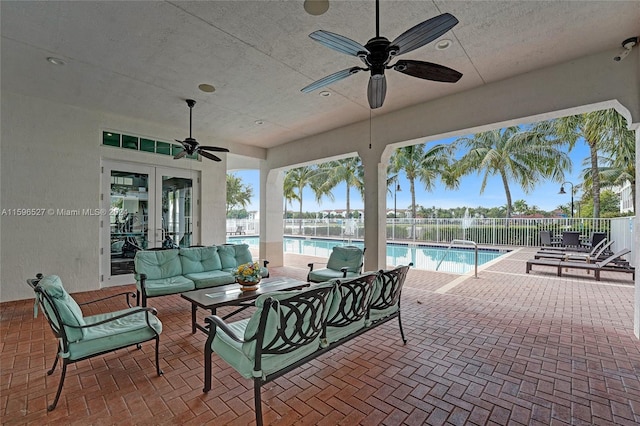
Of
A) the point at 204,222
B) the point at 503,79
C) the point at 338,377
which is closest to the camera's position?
the point at 338,377

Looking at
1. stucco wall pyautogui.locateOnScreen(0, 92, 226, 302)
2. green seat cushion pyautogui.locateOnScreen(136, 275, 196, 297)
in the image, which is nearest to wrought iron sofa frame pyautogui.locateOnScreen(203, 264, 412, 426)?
green seat cushion pyautogui.locateOnScreen(136, 275, 196, 297)

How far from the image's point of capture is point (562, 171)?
Answer: 13.1 meters

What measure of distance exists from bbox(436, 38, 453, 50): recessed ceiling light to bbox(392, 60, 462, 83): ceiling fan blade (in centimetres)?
102

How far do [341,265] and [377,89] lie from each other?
11.2 ft

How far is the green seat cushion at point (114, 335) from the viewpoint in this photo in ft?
7.34

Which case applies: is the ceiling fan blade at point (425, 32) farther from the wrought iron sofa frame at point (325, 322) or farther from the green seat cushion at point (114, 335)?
the green seat cushion at point (114, 335)

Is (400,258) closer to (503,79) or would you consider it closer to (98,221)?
(503,79)

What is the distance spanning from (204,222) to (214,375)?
4977 millimetres

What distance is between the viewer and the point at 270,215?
827 centimetres

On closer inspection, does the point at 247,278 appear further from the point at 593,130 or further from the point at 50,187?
the point at 593,130

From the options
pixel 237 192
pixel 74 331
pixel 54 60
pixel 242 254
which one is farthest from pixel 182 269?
pixel 237 192

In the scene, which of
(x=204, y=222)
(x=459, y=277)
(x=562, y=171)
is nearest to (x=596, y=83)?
(x=459, y=277)

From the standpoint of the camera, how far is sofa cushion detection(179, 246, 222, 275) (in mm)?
4836

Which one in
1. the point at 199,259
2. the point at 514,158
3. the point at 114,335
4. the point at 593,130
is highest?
the point at 514,158
